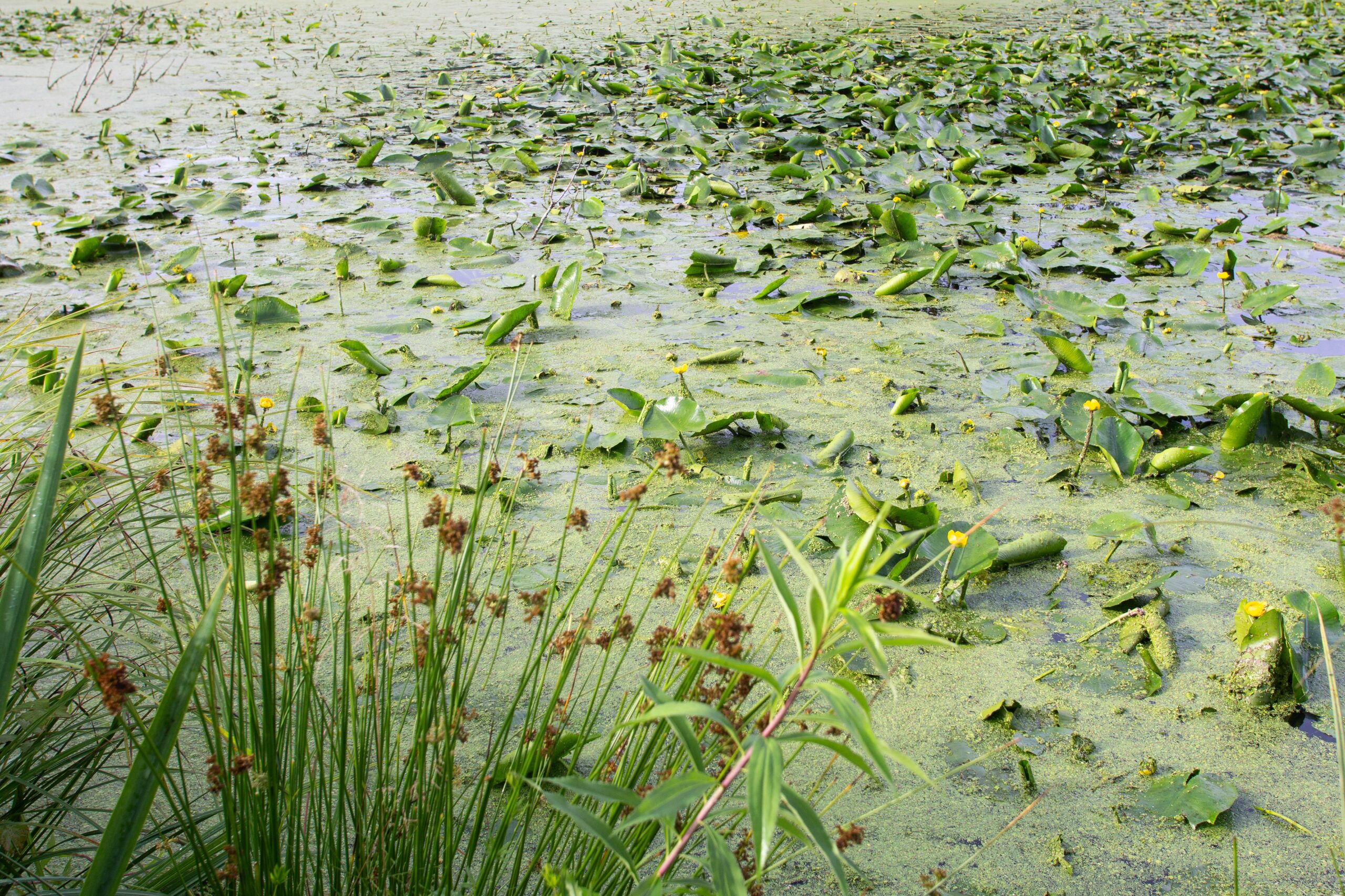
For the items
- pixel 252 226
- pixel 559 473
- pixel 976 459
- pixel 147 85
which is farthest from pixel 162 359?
pixel 147 85

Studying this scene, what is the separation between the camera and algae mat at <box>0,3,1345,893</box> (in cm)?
134

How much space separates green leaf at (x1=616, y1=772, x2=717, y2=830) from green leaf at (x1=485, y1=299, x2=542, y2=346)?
2031mm

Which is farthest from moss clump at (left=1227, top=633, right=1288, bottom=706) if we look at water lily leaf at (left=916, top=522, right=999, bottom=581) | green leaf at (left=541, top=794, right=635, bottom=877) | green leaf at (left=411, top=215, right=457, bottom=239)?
green leaf at (left=411, top=215, right=457, bottom=239)

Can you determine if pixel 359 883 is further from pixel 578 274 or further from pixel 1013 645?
pixel 578 274

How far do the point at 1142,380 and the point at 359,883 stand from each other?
2.22 m

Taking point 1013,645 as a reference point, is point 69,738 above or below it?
above

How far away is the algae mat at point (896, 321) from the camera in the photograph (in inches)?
52.8

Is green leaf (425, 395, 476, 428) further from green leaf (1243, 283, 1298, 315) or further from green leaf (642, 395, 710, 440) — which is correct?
green leaf (1243, 283, 1298, 315)

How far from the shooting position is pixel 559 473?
200 cm

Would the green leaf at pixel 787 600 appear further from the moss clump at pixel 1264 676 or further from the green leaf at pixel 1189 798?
the moss clump at pixel 1264 676

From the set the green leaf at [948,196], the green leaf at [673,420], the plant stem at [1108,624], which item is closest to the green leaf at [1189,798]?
the plant stem at [1108,624]

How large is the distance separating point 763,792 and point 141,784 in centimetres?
41

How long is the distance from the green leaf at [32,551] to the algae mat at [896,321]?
686 mm

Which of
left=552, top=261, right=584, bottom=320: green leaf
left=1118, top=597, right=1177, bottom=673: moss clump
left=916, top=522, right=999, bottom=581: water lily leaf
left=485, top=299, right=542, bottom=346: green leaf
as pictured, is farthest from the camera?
left=552, top=261, right=584, bottom=320: green leaf
